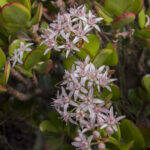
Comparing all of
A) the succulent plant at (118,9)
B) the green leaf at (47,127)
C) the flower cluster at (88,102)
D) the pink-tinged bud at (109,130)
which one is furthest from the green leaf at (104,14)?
the green leaf at (47,127)

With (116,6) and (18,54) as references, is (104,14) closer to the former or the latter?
(116,6)

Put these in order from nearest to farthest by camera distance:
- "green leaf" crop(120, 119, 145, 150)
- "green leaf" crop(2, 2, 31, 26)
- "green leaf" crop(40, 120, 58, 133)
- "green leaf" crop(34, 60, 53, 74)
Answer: "green leaf" crop(120, 119, 145, 150) → "green leaf" crop(2, 2, 31, 26) → "green leaf" crop(34, 60, 53, 74) → "green leaf" crop(40, 120, 58, 133)

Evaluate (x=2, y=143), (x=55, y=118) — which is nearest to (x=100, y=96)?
(x=55, y=118)

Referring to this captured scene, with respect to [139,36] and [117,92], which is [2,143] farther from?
[139,36]

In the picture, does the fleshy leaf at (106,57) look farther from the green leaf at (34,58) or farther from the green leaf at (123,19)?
the green leaf at (34,58)

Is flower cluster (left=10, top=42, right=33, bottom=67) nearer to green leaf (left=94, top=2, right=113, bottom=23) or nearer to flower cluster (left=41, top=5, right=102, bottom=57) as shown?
flower cluster (left=41, top=5, right=102, bottom=57)

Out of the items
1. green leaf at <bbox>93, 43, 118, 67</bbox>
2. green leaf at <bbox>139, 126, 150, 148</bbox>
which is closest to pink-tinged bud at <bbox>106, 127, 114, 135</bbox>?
green leaf at <bbox>139, 126, 150, 148</bbox>
